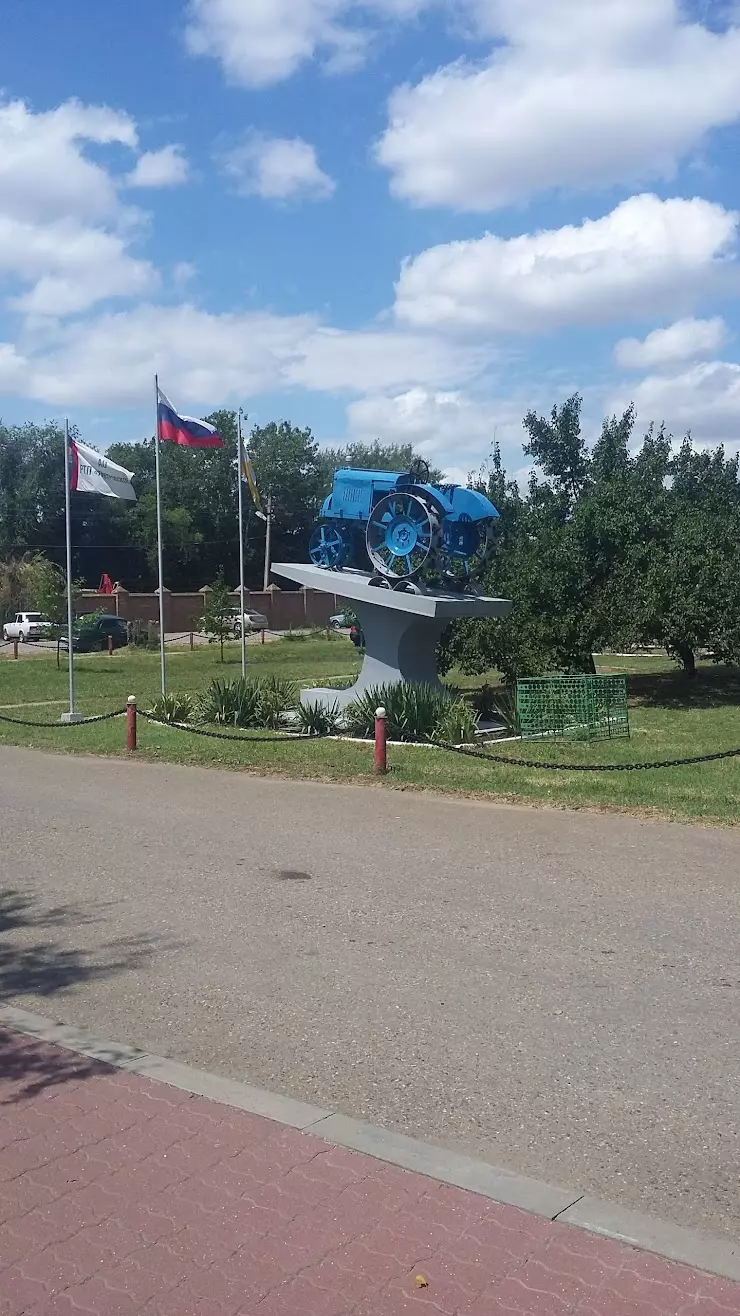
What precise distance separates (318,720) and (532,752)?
394cm

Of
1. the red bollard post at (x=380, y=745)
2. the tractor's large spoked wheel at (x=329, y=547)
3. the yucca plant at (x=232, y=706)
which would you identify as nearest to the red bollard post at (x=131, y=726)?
the yucca plant at (x=232, y=706)

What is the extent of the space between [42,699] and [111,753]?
10289mm

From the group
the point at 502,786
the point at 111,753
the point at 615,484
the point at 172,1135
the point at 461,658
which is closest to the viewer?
the point at 172,1135

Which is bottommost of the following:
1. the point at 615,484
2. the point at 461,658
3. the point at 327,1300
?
the point at 327,1300

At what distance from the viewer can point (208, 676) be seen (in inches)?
1336

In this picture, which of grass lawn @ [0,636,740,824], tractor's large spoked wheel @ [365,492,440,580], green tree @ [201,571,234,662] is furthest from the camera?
green tree @ [201,571,234,662]

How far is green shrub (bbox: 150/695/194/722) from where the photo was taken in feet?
65.5

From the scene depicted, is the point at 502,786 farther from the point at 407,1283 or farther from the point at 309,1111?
the point at 407,1283

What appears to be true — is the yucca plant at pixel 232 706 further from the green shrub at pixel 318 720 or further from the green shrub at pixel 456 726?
the green shrub at pixel 456 726

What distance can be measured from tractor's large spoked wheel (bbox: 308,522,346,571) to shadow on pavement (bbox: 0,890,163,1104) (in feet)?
41.5

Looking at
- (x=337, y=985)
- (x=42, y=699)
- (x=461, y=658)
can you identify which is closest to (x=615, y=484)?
(x=461, y=658)

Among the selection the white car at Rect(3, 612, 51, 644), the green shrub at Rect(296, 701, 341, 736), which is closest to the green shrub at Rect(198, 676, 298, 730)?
the green shrub at Rect(296, 701, 341, 736)

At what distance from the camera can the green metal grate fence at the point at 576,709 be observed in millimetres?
18391

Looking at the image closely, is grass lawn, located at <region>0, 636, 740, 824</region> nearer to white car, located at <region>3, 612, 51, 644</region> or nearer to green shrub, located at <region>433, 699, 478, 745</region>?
green shrub, located at <region>433, 699, 478, 745</region>
